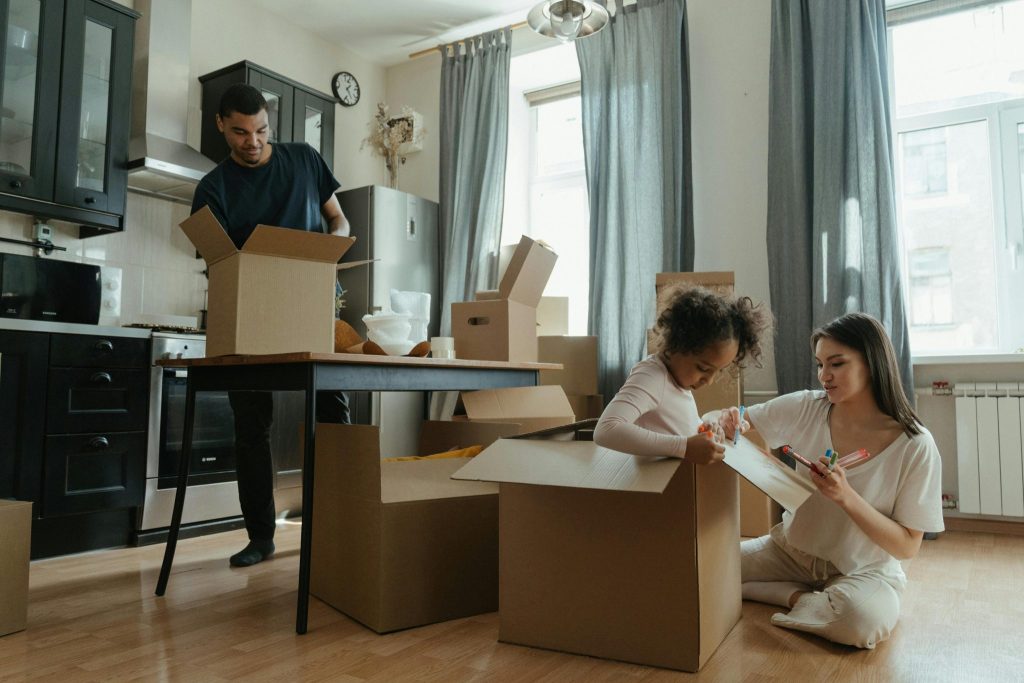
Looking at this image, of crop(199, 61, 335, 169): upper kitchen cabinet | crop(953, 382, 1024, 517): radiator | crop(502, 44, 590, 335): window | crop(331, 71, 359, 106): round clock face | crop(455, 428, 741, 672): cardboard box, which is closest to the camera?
crop(455, 428, 741, 672): cardboard box

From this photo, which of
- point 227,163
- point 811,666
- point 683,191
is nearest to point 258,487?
point 227,163

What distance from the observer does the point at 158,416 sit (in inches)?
112

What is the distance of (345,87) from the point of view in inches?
177

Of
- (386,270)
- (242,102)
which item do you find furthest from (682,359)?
(386,270)

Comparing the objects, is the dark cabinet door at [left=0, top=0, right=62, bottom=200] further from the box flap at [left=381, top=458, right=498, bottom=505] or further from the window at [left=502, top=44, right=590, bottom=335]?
the window at [left=502, top=44, right=590, bottom=335]

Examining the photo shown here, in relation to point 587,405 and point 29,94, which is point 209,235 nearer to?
point 29,94

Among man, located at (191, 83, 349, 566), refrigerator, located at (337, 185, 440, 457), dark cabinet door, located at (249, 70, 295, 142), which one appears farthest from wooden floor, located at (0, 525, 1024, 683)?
dark cabinet door, located at (249, 70, 295, 142)

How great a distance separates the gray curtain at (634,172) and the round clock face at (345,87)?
1.63 m

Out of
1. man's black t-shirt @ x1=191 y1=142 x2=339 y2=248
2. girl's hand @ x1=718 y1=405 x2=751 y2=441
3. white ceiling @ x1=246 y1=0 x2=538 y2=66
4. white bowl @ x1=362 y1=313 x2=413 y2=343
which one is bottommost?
girl's hand @ x1=718 y1=405 x2=751 y2=441

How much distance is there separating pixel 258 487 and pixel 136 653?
820mm

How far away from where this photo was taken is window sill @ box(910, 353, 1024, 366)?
2.88 meters

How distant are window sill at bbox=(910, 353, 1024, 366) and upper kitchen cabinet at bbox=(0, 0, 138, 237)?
11.2 feet

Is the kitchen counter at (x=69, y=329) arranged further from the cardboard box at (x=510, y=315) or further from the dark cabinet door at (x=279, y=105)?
the dark cabinet door at (x=279, y=105)

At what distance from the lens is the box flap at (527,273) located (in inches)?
96.0
